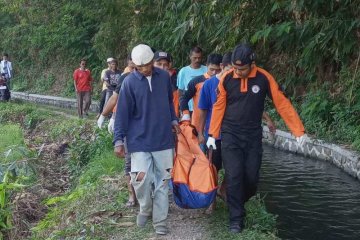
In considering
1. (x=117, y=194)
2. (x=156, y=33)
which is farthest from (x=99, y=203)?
(x=156, y=33)

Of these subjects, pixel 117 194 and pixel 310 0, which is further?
pixel 310 0

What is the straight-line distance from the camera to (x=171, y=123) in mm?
6230

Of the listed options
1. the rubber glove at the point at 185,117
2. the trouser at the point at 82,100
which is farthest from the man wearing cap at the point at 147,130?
the trouser at the point at 82,100

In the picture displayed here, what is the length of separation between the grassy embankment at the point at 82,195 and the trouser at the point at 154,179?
0.94 ft

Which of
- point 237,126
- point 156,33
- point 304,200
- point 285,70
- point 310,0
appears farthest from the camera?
point 156,33

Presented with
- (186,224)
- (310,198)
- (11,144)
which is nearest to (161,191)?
(186,224)

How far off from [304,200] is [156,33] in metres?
12.2

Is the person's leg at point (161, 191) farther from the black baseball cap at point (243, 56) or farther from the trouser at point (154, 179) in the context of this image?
the black baseball cap at point (243, 56)

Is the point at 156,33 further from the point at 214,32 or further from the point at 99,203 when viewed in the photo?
the point at 99,203

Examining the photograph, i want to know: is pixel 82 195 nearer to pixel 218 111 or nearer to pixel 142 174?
pixel 142 174

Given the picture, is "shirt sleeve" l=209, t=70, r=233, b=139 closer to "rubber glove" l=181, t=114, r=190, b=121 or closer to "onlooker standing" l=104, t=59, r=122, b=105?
"rubber glove" l=181, t=114, r=190, b=121

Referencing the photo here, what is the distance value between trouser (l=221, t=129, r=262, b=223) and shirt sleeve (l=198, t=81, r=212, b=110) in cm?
60

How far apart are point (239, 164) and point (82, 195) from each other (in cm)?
270

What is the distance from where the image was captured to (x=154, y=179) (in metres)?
6.14
